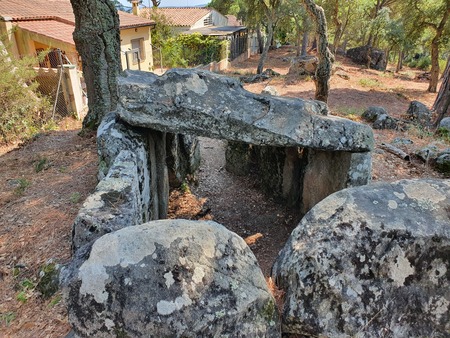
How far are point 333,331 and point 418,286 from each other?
0.71 meters

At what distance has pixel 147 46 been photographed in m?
21.9

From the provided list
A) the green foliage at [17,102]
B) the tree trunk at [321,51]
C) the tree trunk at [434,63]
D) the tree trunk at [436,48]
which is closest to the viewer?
the tree trunk at [321,51]

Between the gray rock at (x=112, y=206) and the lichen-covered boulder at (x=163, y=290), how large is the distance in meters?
0.63

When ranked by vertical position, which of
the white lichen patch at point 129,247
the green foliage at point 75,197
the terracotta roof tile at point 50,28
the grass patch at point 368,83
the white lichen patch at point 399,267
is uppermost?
the terracotta roof tile at point 50,28

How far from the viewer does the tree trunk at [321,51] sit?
28.0 feet

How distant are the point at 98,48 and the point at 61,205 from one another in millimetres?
3520

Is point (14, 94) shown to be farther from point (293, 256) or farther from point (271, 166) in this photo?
point (293, 256)

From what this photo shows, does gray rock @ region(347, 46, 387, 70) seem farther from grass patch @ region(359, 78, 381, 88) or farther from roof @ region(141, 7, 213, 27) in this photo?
roof @ region(141, 7, 213, 27)

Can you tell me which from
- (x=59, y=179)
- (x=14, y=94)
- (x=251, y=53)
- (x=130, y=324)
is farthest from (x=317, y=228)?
(x=251, y=53)

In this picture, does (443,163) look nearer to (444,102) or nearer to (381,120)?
(381,120)

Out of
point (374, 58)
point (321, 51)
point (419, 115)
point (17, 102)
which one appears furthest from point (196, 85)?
point (374, 58)

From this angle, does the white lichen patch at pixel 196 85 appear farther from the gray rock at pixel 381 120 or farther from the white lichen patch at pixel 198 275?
the gray rock at pixel 381 120

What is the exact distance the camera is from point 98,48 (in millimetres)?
6793

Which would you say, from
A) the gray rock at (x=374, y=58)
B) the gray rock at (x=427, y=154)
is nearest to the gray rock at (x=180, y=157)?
the gray rock at (x=427, y=154)
